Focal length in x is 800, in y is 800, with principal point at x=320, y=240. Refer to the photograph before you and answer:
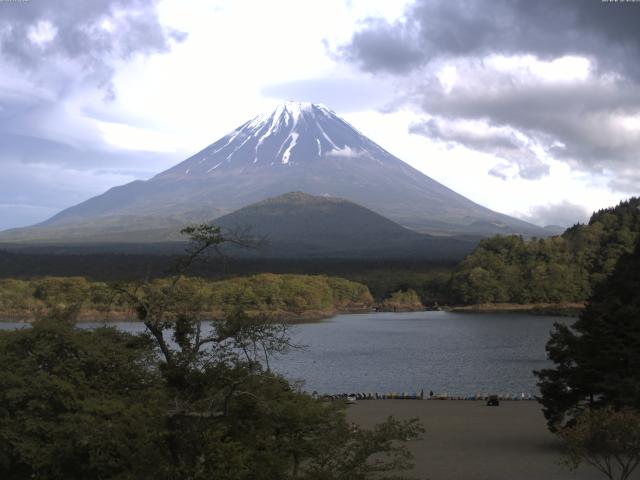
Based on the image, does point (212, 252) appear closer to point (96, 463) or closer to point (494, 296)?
point (96, 463)

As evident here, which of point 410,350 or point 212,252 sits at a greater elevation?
point 212,252

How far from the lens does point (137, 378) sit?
436 inches

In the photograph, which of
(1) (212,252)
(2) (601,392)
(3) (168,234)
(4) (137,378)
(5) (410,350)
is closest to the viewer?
(1) (212,252)

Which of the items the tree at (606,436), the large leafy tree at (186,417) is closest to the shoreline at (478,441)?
the tree at (606,436)

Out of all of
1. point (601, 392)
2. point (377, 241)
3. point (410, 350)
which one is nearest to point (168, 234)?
point (377, 241)

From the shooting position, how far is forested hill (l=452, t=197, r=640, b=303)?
242 ft

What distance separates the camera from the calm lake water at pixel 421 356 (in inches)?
1145

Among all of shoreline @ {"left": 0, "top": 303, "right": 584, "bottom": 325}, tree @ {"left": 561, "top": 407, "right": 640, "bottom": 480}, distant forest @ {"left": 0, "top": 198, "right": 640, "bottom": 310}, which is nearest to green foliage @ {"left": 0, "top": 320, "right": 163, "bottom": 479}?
tree @ {"left": 561, "top": 407, "right": 640, "bottom": 480}

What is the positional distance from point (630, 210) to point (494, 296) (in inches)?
771

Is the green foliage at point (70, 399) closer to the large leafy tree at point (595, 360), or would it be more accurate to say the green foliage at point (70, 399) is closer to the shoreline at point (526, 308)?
the large leafy tree at point (595, 360)

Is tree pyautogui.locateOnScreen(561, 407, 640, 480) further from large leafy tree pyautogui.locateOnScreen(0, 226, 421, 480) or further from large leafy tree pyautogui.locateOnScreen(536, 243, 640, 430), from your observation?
large leafy tree pyautogui.locateOnScreen(536, 243, 640, 430)

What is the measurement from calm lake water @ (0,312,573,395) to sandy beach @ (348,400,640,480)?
11.3ft

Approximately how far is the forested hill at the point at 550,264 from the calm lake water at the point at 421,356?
13.8 metres

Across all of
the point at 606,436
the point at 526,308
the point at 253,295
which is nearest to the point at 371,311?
the point at 526,308
